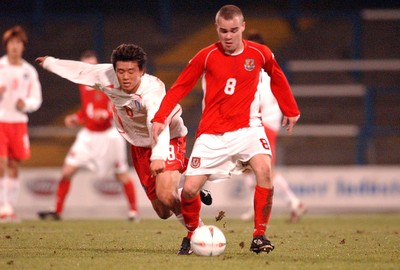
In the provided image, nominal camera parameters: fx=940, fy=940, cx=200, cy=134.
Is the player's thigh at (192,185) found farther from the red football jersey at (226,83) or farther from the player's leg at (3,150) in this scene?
the player's leg at (3,150)

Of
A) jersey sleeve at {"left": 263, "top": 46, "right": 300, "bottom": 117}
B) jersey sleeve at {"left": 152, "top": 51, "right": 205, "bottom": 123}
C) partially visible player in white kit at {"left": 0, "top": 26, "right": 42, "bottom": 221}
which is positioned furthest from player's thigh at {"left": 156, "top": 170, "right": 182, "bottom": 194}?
partially visible player in white kit at {"left": 0, "top": 26, "right": 42, "bottom": 221}

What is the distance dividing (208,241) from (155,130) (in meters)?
0.98

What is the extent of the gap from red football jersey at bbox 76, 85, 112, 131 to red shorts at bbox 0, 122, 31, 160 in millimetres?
1003

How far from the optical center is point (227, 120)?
7.89 metres

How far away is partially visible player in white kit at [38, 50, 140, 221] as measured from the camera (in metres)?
13.7

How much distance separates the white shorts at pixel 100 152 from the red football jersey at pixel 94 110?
0.14 metres

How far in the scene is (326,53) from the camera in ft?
68.9

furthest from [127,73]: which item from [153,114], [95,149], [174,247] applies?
[95,149]

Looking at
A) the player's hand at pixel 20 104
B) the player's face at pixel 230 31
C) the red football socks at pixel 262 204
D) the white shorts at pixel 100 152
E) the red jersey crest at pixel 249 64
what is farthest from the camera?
the white shorts at pixel 100 152

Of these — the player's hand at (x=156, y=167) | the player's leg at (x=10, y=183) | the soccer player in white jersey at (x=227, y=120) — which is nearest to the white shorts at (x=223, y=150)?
the soccer player in white jersey at (x=227, y=120)

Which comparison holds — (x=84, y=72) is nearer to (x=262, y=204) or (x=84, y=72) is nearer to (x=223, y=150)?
(x=223, y=150)

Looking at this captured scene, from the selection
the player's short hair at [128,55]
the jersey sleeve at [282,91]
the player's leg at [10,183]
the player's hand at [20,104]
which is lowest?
the player's leg at [10,183]

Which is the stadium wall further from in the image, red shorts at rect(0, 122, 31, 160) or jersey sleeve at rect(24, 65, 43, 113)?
jersey sleeve at rect(24, 65, 43, 113)

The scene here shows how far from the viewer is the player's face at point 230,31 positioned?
766cm
